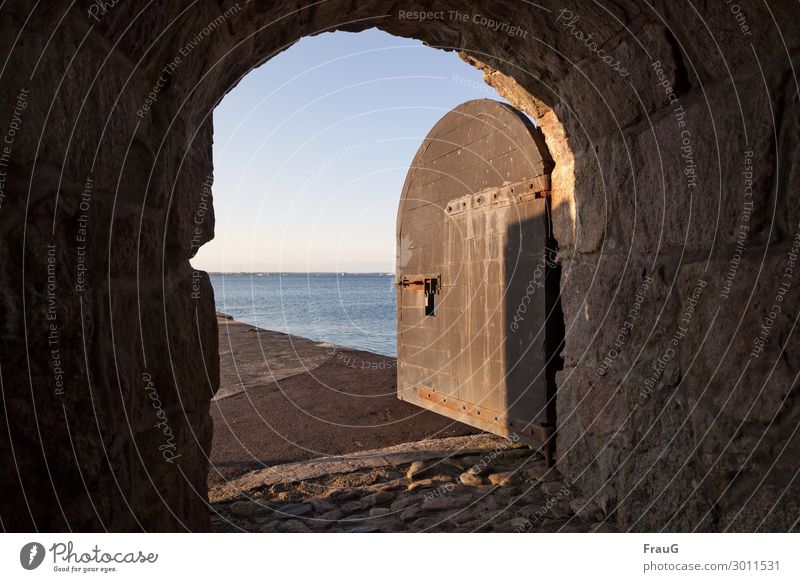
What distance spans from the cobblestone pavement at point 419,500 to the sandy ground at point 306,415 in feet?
2.12

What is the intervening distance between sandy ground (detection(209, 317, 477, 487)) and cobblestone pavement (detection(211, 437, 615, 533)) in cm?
65

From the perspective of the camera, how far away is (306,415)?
20.6 feet

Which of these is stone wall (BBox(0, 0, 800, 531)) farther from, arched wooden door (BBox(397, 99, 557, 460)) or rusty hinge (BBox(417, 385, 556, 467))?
arched wooden door (BBox(397, 99, 557, 460))

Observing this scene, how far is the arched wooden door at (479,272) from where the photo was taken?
14.5ft

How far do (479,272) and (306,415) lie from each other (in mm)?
2547

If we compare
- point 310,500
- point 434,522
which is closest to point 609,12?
point 434,522

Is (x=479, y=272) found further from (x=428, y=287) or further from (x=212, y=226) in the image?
(x=212, y=226)

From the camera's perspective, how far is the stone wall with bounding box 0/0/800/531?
157cm

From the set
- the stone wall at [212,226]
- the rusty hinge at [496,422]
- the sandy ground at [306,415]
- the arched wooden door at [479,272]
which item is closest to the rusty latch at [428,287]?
the arched wooden door at [479,272]

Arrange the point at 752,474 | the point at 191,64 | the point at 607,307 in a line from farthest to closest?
1. the point at 607,307
2. the point at 191,64
3. the point at 752,474

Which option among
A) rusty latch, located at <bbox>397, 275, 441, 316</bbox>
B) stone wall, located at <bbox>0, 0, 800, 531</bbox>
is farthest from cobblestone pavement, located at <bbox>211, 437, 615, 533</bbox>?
rusty latch, located at <bbox>397, 275, 441, 316</bbox>

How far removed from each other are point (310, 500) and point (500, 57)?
3.01 metres

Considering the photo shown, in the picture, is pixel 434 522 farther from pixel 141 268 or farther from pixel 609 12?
pixel 609 12

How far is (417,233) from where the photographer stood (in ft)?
20.1
